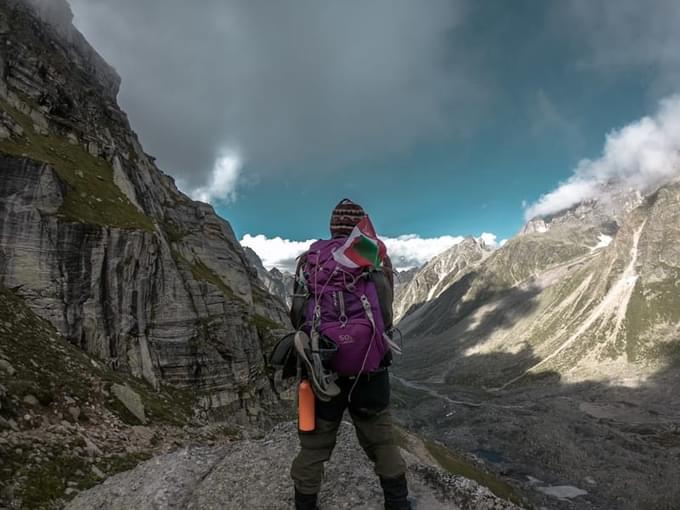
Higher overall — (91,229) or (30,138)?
(30,138)

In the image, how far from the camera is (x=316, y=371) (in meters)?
6.06

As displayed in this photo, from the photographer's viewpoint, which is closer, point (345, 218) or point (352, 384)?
point (352, 384)

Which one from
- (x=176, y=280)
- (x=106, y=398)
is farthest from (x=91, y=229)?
(x=106, y=398)

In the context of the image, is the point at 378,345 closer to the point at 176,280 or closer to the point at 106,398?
the point at 106,398

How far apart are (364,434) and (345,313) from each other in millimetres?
2135

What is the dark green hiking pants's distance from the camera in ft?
21.2

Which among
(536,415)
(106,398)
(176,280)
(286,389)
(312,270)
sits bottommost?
(536,415)

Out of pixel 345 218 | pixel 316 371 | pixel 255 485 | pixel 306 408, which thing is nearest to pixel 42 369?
pixel 255 485

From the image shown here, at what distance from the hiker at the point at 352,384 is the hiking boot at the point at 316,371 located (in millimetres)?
15

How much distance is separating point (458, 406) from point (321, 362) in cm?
19300

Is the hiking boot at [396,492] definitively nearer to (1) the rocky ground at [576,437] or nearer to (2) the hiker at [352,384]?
(2) the hiker at [352,384]

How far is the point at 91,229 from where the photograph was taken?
1345 inches

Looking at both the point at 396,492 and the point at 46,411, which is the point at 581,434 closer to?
the point at 396,492

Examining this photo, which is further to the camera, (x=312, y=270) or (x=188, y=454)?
(x=188, y=454)
